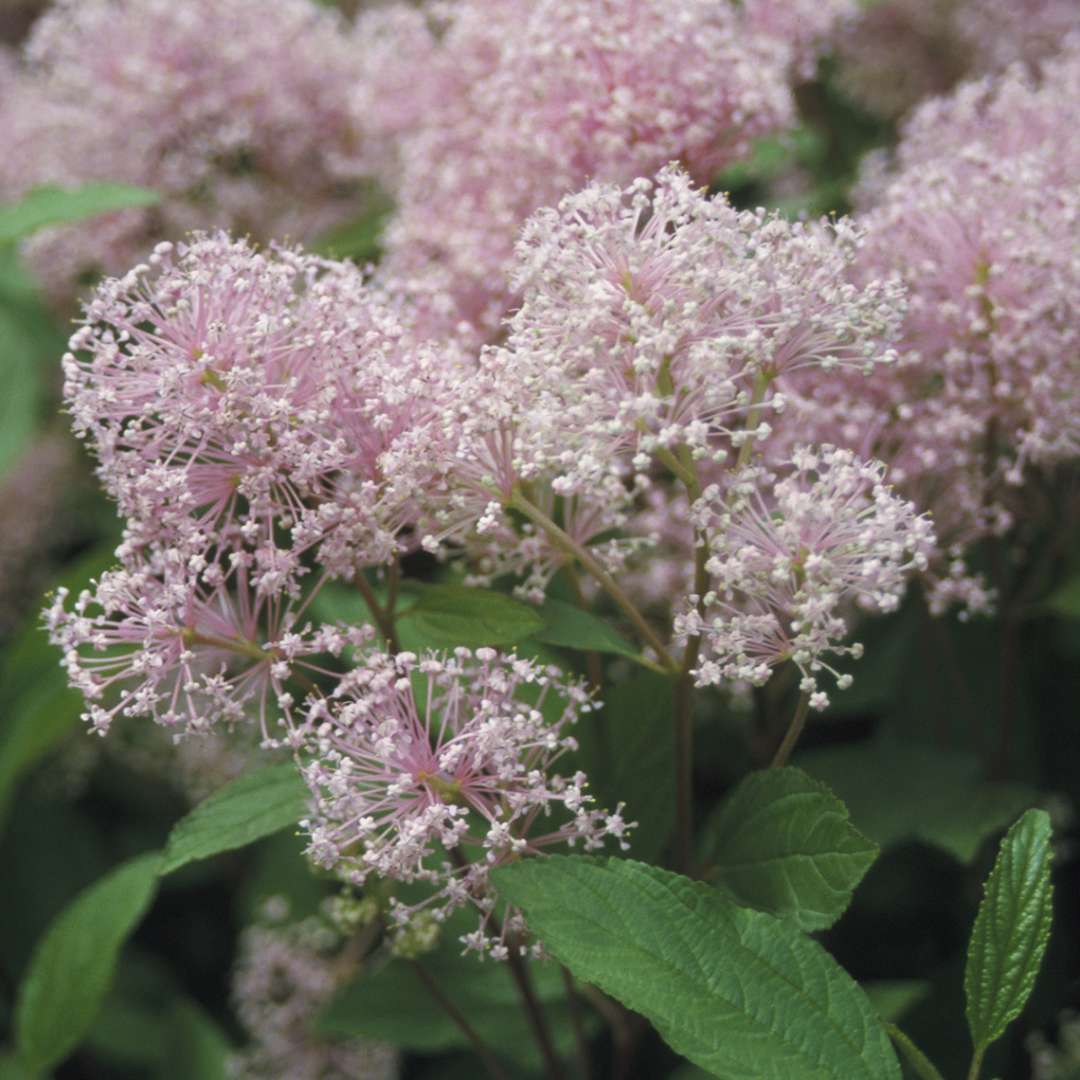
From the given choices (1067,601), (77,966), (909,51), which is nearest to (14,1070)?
(77,966)

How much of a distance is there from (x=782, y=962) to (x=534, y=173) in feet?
2.72

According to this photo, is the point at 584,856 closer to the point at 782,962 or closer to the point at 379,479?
the point at 782,962

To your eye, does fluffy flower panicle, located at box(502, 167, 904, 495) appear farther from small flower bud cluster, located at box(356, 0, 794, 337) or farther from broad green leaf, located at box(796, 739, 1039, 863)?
broad green leaf, located at box(796, 739, 1039, 863)

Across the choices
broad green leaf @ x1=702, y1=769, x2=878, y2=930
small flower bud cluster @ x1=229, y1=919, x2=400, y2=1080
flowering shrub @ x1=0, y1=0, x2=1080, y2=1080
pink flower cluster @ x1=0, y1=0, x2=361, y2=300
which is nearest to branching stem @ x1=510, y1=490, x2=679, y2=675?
flowering shrub @ x1=0, y1=0, x2=1080, y2=1080

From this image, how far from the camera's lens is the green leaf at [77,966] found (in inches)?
52.4

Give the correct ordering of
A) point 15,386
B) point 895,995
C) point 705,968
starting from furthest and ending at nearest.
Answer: point 15,386
point 895,995
point 705,968

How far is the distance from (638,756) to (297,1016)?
2.27 feet

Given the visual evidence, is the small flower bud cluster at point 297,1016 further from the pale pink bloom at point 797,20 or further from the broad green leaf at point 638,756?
the pale pink bloom at point 797,20

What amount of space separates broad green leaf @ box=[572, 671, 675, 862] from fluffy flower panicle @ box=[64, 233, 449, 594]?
0.29 meters

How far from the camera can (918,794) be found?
1.23 meters

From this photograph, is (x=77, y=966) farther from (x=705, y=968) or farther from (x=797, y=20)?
(x=797, y=20)

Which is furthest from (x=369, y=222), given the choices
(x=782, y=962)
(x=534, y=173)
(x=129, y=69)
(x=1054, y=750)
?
(x=782, y=962)

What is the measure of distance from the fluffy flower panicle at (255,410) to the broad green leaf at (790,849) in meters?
0.34

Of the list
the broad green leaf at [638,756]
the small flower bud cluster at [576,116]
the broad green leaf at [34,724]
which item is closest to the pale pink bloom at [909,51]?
the small flower bud cluster at [576,116]
